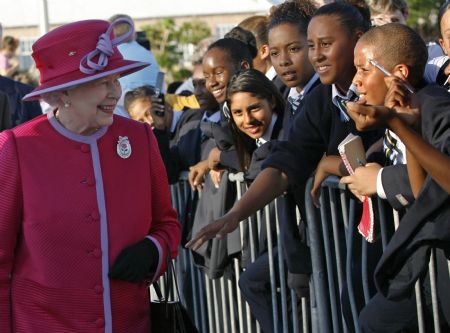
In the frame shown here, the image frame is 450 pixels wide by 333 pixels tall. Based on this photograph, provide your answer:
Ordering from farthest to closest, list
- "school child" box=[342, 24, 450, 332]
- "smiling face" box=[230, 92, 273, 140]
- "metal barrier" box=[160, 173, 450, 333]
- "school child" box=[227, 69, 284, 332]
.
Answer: "smiling face" box=[230, 92, 273, 140]
"school child" box=[227, 69, 284, 332]
"metal barrier" box=[160, 173, 450, 333]
"school child" box=[342, 24, 450, 332]

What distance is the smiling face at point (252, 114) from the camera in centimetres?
606

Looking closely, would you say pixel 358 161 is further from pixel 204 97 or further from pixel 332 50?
pixel 204 97

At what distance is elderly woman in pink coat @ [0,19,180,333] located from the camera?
13.8 ft

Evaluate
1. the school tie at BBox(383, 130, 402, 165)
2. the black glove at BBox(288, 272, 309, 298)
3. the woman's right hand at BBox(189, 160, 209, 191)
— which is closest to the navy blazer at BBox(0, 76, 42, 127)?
the woman's right hand at BBox(189, 160, 209, 191)

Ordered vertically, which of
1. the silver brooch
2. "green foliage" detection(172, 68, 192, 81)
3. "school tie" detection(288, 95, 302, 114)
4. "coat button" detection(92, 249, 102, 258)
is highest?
the silver brooch

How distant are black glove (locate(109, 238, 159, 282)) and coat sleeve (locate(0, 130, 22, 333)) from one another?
41 centimetres

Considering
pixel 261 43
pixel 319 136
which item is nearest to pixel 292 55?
pixel 319 136

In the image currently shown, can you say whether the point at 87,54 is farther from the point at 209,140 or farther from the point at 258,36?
the point at 258,36

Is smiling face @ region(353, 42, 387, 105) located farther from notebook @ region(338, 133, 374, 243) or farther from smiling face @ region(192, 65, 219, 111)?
smiling face @ region(192, 65, 219, 111)

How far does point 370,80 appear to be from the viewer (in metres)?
4.33

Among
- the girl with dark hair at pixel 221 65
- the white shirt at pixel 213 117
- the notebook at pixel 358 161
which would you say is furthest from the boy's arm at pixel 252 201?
the white shirt at pixel 213 117

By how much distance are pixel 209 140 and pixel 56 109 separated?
9.06ft

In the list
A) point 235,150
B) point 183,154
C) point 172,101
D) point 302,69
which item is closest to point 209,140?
point 183,154

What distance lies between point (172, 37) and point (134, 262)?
98.5 ft
